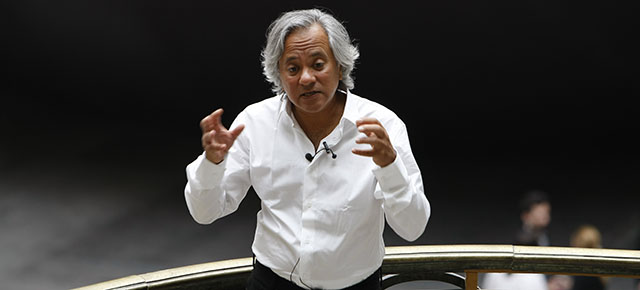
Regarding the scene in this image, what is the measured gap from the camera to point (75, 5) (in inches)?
392

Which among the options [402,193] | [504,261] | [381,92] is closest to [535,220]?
[504,261]

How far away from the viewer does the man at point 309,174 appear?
220 centimetres

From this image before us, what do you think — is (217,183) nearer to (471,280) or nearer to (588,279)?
(471,280)

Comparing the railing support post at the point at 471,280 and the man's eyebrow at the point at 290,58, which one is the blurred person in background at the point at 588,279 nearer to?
the railing support post at the point at 471,280

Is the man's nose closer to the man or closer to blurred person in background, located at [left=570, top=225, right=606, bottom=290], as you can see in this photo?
the man

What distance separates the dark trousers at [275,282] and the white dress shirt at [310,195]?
27 millimetres

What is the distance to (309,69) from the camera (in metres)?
2.21

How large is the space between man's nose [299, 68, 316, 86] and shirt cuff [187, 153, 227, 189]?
0.27 meters

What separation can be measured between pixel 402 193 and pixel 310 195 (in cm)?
26

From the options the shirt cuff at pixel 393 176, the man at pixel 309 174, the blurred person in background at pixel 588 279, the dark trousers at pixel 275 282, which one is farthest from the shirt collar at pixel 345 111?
the blurred person in background at pixel 588 279

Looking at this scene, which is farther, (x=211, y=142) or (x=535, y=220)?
(x=535, y=220)

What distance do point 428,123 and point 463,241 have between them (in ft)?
7.34

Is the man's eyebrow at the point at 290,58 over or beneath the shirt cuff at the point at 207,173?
over

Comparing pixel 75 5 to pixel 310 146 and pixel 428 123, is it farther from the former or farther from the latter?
pixel 310 146
